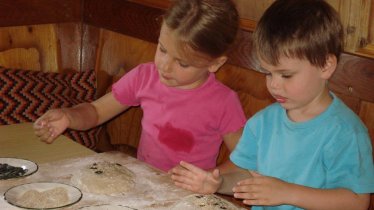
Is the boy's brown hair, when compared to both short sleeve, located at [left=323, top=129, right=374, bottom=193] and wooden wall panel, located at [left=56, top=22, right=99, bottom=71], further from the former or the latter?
wooden wall panel, located at [left=56, top=22, right=99, bottom=71]

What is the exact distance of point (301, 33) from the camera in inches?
58.4

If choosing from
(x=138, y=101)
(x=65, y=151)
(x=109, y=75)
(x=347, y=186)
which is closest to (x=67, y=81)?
(x=109, y=75)

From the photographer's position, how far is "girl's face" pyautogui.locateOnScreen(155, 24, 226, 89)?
6.22ft

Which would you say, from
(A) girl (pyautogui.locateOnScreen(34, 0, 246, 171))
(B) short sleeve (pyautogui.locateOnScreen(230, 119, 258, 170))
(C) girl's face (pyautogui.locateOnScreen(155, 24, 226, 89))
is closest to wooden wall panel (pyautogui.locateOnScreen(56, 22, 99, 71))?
(A) girl (pyautogui.locateOnScreen(34, 0, 246, 171))

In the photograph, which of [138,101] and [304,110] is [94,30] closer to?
[138,101]

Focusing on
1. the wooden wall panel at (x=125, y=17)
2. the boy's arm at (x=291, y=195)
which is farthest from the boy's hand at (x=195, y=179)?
the wooden wall panel at (x=125, y=17)

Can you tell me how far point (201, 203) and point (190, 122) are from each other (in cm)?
68

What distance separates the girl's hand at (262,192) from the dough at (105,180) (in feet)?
0.91

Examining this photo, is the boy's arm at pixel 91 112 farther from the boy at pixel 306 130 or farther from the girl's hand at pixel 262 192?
the girl's hand at pixel 262 192

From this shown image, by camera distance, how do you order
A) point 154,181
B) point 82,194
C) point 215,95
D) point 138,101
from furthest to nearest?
1. point 138,101
2. point 215,95
3. point 154,181
4. point 82,194

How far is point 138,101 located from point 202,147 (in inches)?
12.2

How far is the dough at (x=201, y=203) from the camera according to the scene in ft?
4.69

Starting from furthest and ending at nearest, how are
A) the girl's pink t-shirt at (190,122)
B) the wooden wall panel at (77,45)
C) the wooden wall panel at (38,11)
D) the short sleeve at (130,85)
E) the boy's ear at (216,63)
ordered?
the wooden wall panel at (77,45)
the wooden wall panel at (38,11)
the short sleeve at (130,85)
the girl's pink t-shirt at (190,122)
the boy's ear at (216,63)

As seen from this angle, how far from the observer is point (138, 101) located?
7.44 ft
